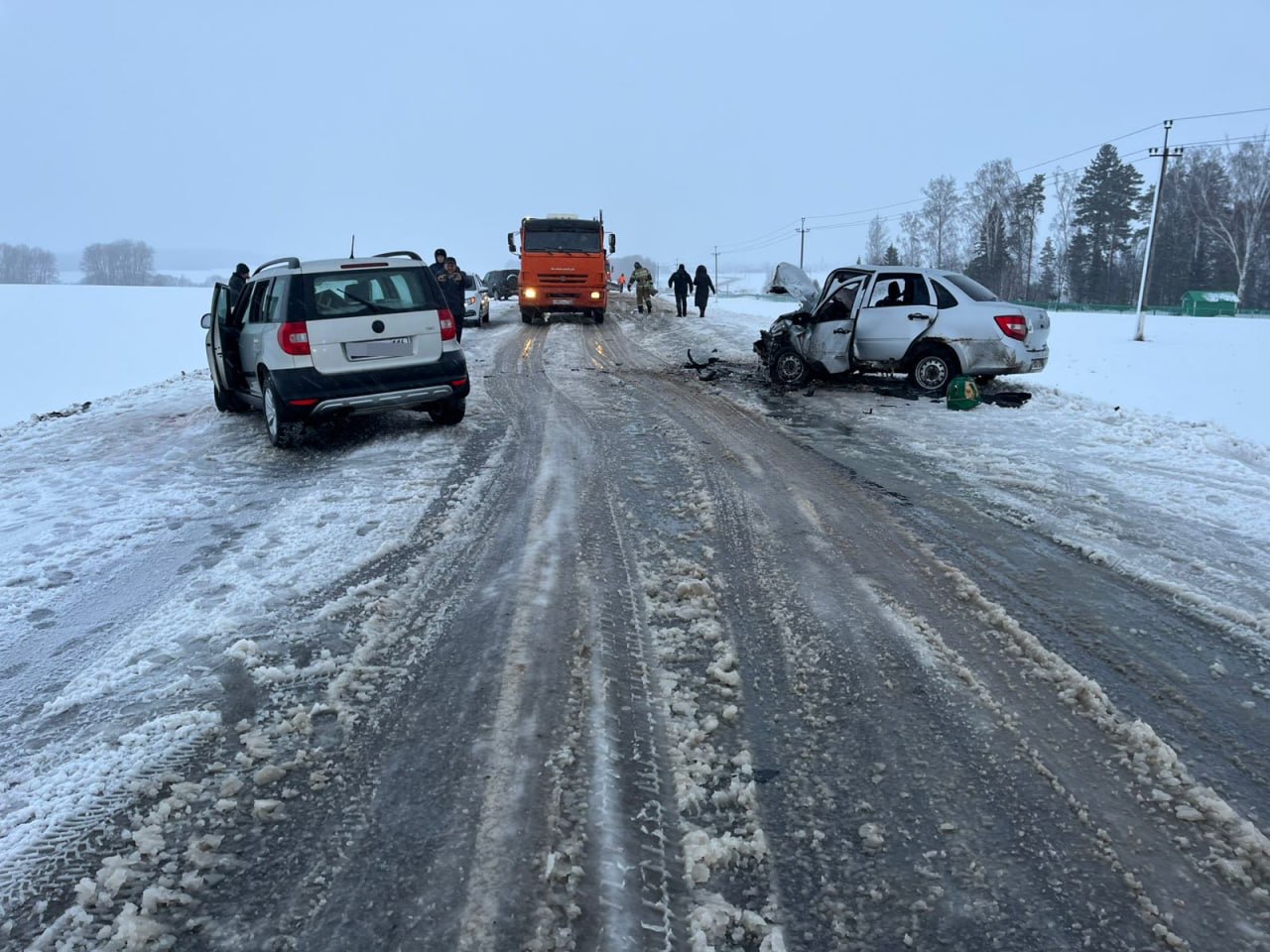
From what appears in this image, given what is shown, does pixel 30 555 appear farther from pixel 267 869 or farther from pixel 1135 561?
pixel 1135 561

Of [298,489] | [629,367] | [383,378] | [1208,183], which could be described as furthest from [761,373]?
[1208,183]

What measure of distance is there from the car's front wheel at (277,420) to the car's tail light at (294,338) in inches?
14.2

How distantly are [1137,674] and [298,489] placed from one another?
18.6 feet

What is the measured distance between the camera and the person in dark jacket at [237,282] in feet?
31.8

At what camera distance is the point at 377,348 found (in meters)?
7.55

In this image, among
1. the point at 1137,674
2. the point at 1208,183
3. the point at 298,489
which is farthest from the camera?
the point at 1208,183

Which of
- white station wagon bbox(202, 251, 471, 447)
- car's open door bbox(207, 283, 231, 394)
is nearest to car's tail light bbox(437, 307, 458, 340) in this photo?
white station wagon bbox(202, 251, 471, 447)

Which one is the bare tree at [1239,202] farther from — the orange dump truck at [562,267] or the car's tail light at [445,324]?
the car's tail light at [445,324]

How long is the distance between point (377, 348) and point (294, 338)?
2.43 feet

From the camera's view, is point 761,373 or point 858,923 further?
point 761,373

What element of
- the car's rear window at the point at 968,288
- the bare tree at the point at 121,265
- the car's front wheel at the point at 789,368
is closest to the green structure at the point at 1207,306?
the car's rear window at the point at 968,288

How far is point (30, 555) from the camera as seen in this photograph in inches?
192

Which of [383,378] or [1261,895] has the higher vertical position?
[383,378]

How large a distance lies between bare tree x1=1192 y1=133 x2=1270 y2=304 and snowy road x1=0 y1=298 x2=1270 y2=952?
69544 millimetres
